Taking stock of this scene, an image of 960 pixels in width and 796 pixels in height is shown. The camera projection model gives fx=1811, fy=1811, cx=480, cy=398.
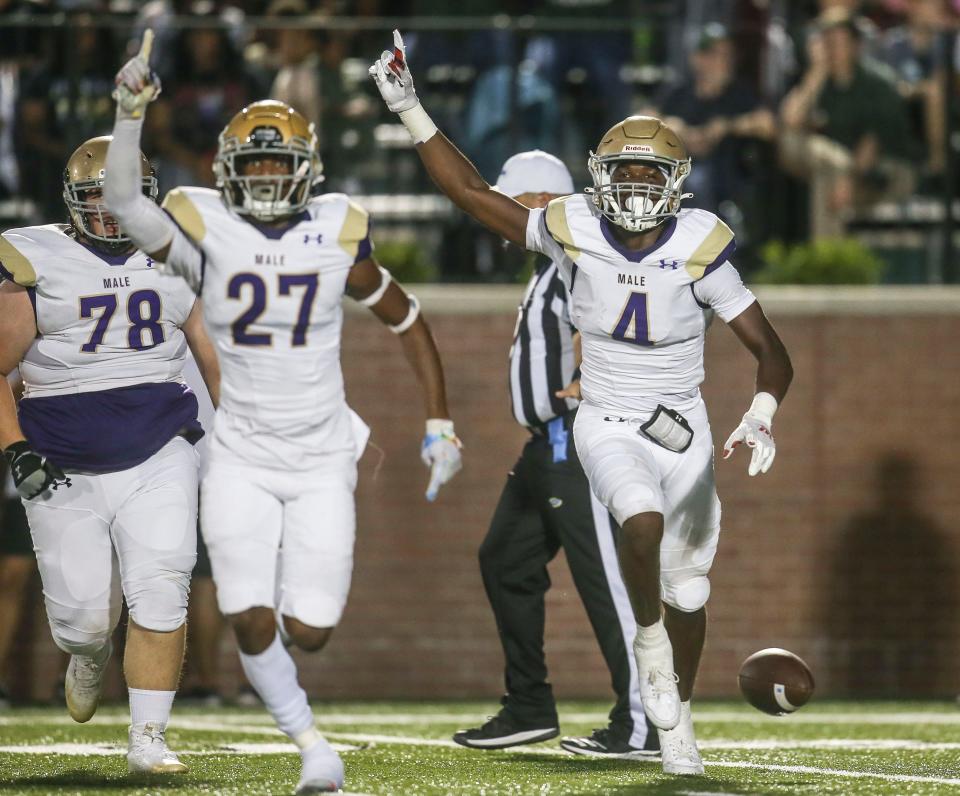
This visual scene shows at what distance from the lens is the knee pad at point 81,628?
5215 mm

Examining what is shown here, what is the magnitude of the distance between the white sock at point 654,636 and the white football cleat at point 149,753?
4.44ft

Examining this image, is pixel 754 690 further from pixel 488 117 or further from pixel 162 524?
pixel 488 117

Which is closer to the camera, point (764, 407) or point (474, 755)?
point (764, 407)

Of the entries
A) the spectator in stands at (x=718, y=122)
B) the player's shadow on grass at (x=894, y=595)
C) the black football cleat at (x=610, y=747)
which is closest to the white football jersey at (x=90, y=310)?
the black football cleat at (x=610, y=747)

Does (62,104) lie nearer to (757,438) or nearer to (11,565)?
(11,565)

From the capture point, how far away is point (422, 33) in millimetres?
8742

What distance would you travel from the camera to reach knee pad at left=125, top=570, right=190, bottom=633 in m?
5.09

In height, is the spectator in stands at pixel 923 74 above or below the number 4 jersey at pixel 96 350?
above

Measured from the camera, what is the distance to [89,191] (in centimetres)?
518

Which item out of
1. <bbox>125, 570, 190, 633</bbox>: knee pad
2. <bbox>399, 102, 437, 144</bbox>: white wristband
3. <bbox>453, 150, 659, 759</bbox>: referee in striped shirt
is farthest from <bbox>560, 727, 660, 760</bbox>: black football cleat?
<bbox>399, 102, 437, 144</bbox>: white wristband

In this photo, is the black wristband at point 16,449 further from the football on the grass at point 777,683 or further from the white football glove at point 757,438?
the football on the grass at point 777,683

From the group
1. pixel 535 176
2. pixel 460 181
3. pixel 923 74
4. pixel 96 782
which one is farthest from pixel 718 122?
pixel 96 782

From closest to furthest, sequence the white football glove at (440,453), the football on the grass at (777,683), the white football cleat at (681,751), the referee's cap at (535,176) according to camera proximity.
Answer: the white football glove at (440,453), the white football cleat at (681,751), the football on the grass at (777,683), the referee's cap at (535,176)

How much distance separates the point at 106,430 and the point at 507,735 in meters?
1.71
